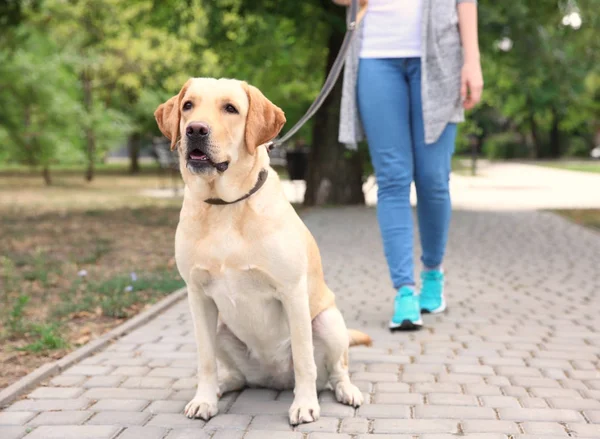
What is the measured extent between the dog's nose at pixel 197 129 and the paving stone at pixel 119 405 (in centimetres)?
138

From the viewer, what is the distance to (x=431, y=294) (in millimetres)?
5855

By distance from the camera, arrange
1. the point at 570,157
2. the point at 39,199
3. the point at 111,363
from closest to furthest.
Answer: the point at 111,363
the point at 39,199
the point at 570,157

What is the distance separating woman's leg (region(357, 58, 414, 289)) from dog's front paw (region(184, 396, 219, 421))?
204 centimetres

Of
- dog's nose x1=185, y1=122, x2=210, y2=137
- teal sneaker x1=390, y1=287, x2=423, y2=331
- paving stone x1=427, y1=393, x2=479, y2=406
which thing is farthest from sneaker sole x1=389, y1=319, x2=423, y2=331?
dog's nose x1=185, y1=122, x2=210, y2=137

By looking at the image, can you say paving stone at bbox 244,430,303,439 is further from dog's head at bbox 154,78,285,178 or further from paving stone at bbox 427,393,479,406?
dog's head at bbox 154,78,285,178

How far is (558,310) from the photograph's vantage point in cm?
620

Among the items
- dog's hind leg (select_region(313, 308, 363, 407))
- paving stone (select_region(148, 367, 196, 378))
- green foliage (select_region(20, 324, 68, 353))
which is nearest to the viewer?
dog's hind leg (select_region(313, 308, 363, 407))

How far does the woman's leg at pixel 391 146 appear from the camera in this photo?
5152 millimetres

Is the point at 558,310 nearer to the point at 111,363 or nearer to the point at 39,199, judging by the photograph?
the point at 111,363

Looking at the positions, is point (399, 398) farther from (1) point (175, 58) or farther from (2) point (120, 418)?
(1) point (175, 58)

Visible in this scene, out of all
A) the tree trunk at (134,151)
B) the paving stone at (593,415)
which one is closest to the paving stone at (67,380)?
the paving stone at (593,415)

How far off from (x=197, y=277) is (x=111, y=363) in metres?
1.46

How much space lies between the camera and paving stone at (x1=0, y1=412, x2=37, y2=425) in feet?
11.6

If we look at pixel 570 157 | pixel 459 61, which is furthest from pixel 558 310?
pixel 570 157
